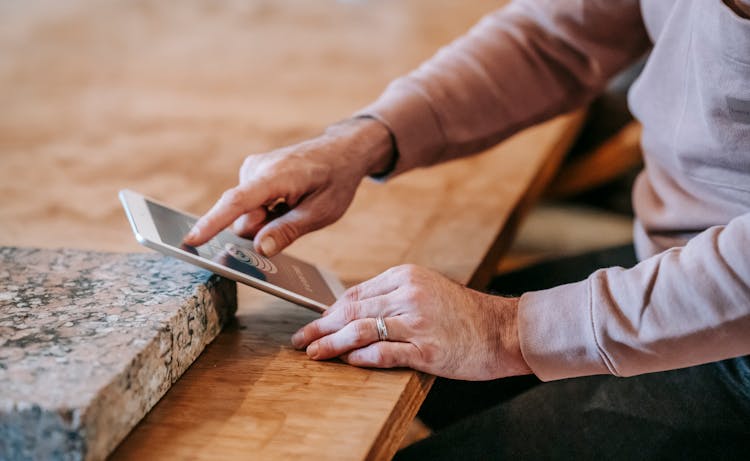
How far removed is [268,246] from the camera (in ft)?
2.76

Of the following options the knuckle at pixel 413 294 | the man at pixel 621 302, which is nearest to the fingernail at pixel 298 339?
the man at pixel 621 302

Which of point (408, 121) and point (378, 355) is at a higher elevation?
point (408, 121)

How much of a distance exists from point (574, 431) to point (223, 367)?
1.10 feet

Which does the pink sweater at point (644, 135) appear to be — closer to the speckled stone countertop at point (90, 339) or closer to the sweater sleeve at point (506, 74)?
the sweater sleeve at point (506, 74)

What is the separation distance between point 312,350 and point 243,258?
0.12 metres

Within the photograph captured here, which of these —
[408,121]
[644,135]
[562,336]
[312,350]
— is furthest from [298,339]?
[644,135]

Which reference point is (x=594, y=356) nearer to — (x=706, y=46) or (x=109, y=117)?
(x=706, y=46)

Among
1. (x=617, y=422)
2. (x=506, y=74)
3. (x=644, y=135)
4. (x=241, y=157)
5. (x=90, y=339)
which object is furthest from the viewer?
(x=241, y=157)

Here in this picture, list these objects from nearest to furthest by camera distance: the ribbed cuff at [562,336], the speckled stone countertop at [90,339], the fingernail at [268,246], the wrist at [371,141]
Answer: the speckled stone countertop at [90,339], the ribbed cuff at [562,336], the fingernail at [268,246], the wrist at [371,141]

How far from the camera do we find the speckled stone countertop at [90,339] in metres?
0.60

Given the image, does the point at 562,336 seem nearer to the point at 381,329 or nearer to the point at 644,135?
the point at 381,329

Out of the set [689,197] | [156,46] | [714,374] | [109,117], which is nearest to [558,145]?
[689,197]

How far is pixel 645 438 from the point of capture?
0.77 meters

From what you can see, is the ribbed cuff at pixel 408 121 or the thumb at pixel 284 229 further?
the ribbed cuff at pixel 408 121
